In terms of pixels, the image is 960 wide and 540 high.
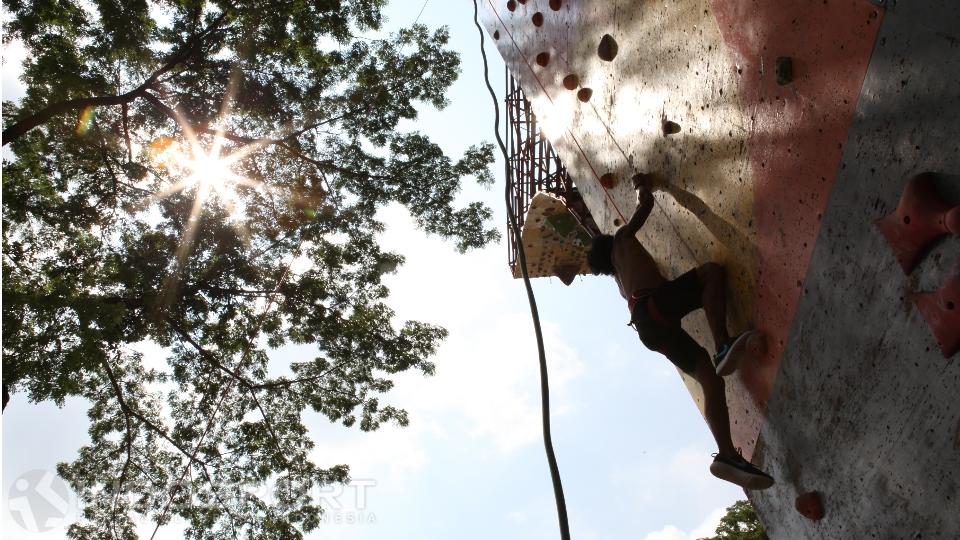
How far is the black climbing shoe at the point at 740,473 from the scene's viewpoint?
2545 mm

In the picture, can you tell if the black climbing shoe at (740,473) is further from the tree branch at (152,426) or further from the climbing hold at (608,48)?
the tree branch at (152,426)

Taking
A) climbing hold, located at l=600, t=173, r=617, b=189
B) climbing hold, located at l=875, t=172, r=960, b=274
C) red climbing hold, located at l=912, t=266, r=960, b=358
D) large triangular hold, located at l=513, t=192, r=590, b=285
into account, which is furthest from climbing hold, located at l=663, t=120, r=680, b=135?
large triangular hold, located at l=513, t=192, r=590, b=285

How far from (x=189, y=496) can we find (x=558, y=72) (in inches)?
295

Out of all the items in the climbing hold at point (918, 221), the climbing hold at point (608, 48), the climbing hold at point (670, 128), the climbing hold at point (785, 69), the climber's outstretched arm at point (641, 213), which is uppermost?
the climbing hold at point (608, 48)

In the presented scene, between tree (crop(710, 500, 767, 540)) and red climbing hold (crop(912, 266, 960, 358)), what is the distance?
13.9m

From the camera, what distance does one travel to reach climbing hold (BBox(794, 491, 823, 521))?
2.51 metres

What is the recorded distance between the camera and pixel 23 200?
7.17 meters

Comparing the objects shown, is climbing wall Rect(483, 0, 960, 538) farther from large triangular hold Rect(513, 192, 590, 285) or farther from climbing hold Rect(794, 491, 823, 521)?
large triangular hold Rect(513, 192, 590, 285)

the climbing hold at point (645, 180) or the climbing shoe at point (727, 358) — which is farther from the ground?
the climbing hold at point (645, 180)

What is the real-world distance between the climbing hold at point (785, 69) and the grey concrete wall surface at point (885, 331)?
1.48 feet

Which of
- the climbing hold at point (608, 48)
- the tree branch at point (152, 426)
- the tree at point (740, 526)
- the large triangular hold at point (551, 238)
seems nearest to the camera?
the climbing hold at point (608, 48)

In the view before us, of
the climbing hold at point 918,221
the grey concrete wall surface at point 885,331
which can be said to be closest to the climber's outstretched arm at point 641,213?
the grey concrete wall surface at point 885,331

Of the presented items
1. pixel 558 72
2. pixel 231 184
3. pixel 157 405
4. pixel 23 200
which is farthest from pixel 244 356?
pixel 558 72

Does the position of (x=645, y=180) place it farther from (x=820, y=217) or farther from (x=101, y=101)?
(x=101, y=101)
